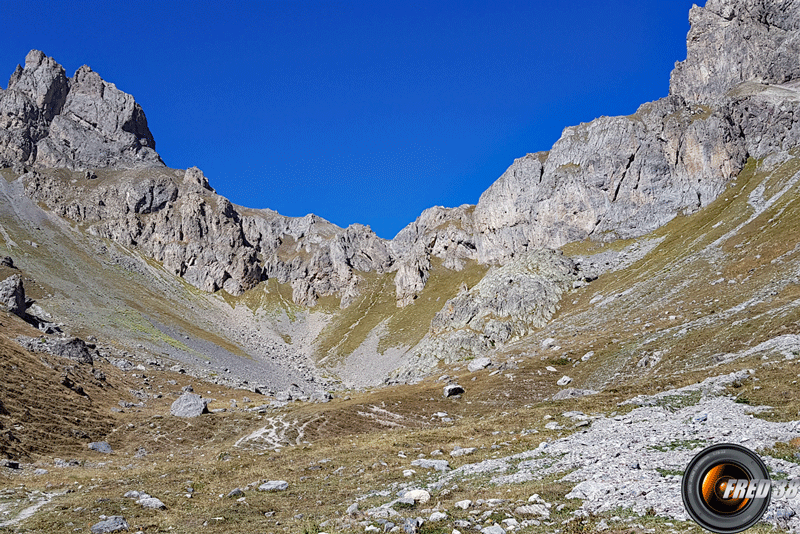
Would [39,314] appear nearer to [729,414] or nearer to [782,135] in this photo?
[729,414]

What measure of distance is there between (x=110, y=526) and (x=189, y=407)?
42.7 meters

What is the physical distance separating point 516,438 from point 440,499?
44.5 feet

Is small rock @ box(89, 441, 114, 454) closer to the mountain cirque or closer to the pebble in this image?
the mountain cirque

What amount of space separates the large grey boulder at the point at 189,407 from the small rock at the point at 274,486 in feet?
117

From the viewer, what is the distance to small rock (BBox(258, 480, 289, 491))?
84.7ft

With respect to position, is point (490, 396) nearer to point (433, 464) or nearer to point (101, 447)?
point (433, 464)

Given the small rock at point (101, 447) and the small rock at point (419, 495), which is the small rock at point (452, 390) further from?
the small rock at point (419, 495)

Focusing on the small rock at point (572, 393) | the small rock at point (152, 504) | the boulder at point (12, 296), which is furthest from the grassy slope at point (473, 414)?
the boulder at point (12, 296)

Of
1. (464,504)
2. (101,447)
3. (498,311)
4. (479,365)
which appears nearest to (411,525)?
(464,504)

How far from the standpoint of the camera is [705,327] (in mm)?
53906

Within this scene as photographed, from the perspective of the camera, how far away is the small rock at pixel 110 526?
728 inches

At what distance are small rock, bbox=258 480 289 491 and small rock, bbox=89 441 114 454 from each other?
27948 millimetres

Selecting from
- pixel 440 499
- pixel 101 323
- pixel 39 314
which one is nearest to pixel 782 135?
pixel 440 499

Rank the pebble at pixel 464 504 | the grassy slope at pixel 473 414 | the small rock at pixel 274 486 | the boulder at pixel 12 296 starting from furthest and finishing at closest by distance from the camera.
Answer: the boulder at pixel 12 296 < the small rock at pixel 274 486 < the grassy slope at pixel 473 414 < the pebble at pixel 464 504
